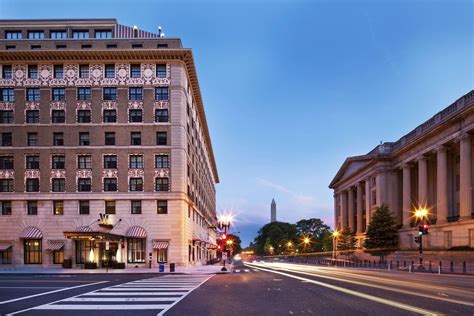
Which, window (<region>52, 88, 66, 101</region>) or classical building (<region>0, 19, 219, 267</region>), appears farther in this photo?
window (<region>52, 88, 66, 101</region>)

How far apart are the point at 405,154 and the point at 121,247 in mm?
50895

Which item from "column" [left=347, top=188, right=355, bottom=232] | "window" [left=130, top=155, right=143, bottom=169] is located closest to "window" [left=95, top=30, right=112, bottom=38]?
"window" [left=130, top=155, right=143, bottom=169]

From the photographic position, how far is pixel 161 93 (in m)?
53.8

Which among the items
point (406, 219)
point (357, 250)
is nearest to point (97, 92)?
point (406, 219)

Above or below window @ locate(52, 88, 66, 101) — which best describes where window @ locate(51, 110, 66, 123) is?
below

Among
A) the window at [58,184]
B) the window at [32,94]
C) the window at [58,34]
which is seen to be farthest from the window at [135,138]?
the window at [58,34]

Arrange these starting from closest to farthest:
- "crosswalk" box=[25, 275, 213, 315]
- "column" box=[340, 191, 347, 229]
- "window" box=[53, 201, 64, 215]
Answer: "crosswalk" box=[25, 275, 213, 315] < "window" box=[53, 201, 64, 215] < "column" box=[340, 191, 347, 229]

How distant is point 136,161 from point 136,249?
10265 millimetres

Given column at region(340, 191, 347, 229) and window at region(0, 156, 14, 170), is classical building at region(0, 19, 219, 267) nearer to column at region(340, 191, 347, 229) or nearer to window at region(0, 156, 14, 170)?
window at region(0, 156, 14, 170)

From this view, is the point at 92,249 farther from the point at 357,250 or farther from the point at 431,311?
the point at 357,250

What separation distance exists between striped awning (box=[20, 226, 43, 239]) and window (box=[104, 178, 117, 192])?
9033mm

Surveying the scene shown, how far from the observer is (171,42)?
54.9 m

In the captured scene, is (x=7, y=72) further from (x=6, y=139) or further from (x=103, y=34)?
(x=103, y=34)

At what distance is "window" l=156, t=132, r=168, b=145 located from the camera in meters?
53.2
